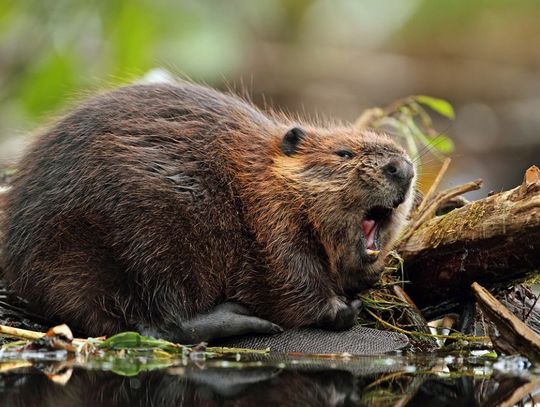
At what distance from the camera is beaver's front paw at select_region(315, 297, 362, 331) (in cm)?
463

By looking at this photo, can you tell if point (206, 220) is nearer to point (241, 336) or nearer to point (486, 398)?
point (241, 336)

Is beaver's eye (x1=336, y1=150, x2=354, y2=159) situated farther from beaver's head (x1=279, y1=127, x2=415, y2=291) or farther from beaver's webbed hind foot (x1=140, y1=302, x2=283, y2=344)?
beaver's webbed hind foot (x1=140, y1=302, x2=283, y2=344)

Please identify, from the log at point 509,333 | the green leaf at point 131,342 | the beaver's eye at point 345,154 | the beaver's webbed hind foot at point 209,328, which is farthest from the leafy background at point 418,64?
the green leaf at point 131,342

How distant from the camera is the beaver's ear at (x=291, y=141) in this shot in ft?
16.3

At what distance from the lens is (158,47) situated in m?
6.05

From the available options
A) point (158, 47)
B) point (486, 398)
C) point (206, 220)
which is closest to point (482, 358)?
point (486, 398)

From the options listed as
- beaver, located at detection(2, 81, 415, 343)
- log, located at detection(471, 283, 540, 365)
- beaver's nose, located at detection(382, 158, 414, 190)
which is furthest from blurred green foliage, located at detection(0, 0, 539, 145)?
log, located at detection(471, 283, 540, 365)

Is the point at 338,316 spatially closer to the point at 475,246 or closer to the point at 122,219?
the point at 475,246

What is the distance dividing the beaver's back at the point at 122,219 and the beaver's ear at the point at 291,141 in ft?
1.13

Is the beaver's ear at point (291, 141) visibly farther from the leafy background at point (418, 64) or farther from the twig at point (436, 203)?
the leafy background at point (418, 64)

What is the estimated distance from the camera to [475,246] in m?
4.57

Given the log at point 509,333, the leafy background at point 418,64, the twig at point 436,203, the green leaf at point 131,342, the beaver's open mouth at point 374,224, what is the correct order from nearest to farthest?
1. the log at point 509,333
2. the green leaf at point 131,342
3. the beaver's open mouth at point 374,224
4. the twig at point 436,203
5. the leafy background at point 418,64

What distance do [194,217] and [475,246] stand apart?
1224 millimetres

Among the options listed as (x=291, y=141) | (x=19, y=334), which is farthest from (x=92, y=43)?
(x=19, y=334)
